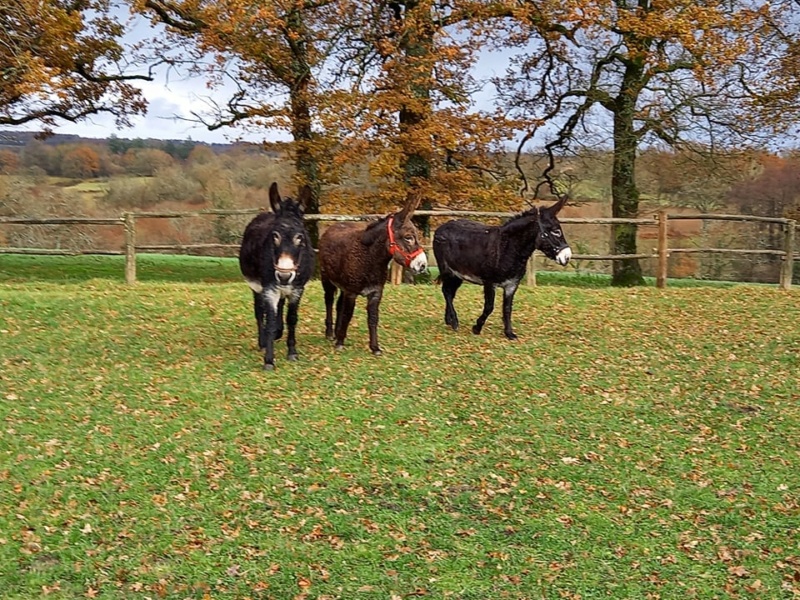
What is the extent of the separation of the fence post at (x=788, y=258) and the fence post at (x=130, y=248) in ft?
42.3

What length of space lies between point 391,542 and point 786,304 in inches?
411

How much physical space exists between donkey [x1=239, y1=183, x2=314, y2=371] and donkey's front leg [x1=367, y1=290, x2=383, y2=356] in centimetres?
84

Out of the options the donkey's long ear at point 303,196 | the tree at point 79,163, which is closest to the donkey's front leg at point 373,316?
the donkey's long ear at point 303,196

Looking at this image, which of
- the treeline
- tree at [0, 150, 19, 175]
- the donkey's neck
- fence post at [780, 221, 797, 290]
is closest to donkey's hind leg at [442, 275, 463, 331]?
the donkey's neck

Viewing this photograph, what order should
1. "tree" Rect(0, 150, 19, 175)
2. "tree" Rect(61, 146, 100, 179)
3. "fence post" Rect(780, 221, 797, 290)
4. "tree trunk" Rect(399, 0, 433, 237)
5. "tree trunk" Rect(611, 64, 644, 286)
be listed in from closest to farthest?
1. "fence post" Rect(780, 221, 797, 290)
2. "tree trunk" Rect(399, 0, 433, 237)
3. "tree trunk" Rect(611, 64, 644, 286)
4. "tree" Rect(0, 150, 19, 175)
5. "tree" Rect(61, 146, 100, 179)

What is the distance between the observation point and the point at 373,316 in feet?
29.2

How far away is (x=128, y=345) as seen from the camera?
9.32 m

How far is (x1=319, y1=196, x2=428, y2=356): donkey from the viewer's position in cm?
830

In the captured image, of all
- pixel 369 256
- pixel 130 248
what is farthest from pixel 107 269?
pixel 369 256

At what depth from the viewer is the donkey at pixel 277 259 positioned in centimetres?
770

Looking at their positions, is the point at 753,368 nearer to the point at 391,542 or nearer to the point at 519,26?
the point at 391,542

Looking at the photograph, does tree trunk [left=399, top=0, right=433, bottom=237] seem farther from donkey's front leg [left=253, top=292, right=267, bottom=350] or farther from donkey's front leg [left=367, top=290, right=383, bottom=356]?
donkey's front leg [left=253, top=292, right=267, bottom=350]

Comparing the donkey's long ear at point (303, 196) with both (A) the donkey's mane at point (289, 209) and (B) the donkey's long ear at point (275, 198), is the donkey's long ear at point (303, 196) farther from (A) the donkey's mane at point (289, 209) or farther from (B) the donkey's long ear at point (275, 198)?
Answer: (B) the donkey's long ear at point (275, 198)

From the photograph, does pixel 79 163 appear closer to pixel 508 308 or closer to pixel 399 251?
pixel 508 308
